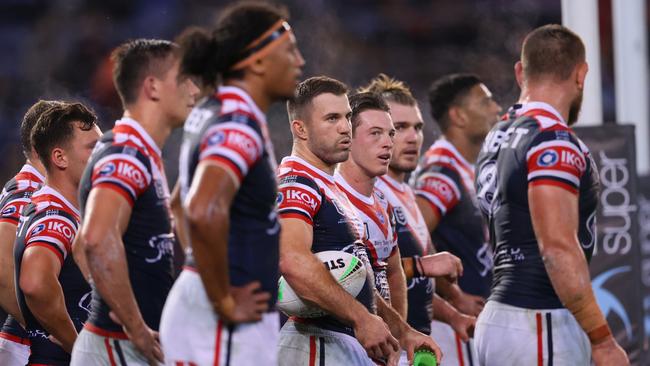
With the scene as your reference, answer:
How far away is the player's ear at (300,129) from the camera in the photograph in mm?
5754

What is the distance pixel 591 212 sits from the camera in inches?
197

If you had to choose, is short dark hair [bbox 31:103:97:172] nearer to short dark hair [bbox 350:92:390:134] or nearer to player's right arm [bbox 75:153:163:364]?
player's right arm [bbox 75:153:163:364]

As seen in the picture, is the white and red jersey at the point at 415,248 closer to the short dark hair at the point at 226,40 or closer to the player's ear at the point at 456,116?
the player's ear at the point at 456,116

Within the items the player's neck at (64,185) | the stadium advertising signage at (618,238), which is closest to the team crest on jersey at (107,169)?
the player's neck at (64,185)

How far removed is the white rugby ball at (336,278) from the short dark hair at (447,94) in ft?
9.22

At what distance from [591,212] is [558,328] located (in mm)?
542

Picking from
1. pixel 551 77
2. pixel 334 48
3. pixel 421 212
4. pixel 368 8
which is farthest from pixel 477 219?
pixel 368 8

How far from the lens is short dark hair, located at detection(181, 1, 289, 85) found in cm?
390

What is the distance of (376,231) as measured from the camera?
582 centimetres

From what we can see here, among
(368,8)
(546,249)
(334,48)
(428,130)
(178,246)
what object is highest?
(368,8)

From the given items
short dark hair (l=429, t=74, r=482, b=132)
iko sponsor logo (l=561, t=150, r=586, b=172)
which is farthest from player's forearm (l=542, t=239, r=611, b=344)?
short dark hair (l=429, t=74, r=482, b=132)

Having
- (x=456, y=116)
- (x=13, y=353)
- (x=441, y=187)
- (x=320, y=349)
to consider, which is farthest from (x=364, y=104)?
(x=13, y=353)

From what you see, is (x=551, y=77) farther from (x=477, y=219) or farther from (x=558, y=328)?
(x=477, y=219)

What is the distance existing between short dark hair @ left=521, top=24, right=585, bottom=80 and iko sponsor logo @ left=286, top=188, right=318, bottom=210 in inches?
46.8
